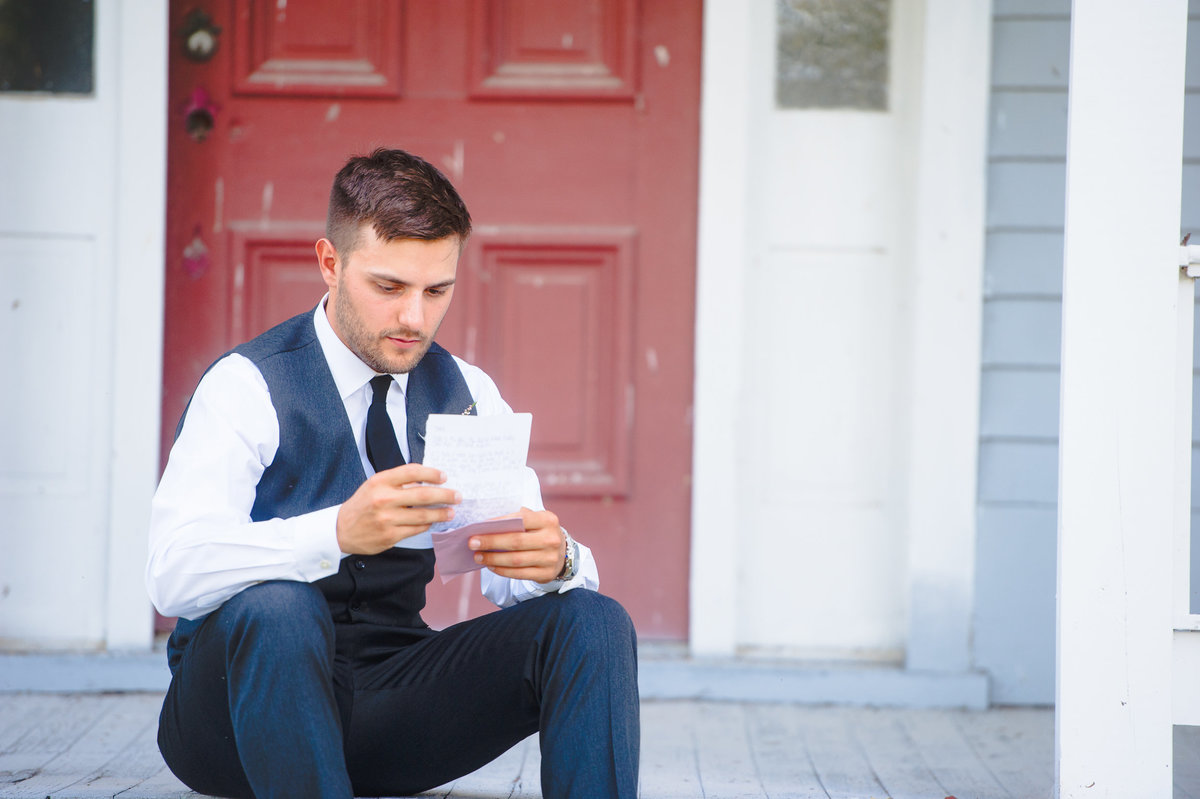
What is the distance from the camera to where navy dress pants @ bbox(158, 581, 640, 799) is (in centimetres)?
168

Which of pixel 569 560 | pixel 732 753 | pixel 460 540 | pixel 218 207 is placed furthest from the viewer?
pixel 218 207

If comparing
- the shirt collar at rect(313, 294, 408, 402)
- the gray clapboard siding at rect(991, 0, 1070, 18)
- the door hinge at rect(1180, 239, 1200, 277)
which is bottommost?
the shirt collar at rect(313, 294, 408, 402)

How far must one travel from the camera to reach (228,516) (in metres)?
1.81

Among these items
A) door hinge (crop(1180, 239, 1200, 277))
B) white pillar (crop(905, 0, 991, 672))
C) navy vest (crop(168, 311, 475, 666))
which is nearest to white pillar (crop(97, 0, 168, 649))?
navy vest (crop(168, 311, 475, 666))

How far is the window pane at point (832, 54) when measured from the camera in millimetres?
3238

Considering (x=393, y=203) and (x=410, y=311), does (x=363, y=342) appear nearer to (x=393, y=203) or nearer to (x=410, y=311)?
(x=410, y=311)

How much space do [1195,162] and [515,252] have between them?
192 cm

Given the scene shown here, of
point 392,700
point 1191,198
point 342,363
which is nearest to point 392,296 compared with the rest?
point 342,363

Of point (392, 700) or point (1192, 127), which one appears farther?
point (1192, 127)

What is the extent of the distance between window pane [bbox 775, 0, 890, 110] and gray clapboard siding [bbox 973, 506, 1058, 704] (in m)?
1.24

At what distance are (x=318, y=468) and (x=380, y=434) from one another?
0.44 ft

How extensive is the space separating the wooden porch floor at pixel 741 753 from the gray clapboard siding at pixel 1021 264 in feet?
3.89

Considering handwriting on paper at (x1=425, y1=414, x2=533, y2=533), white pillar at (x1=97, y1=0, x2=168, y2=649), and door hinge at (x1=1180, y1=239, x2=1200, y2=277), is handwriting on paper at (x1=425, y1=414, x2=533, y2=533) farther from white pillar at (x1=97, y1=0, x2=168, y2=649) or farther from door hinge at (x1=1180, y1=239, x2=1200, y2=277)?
white pillar at (x1=97, y1=0, x2=168, y2=649)

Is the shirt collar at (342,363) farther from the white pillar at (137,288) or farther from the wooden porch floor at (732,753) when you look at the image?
the white pillar at (137,288)
